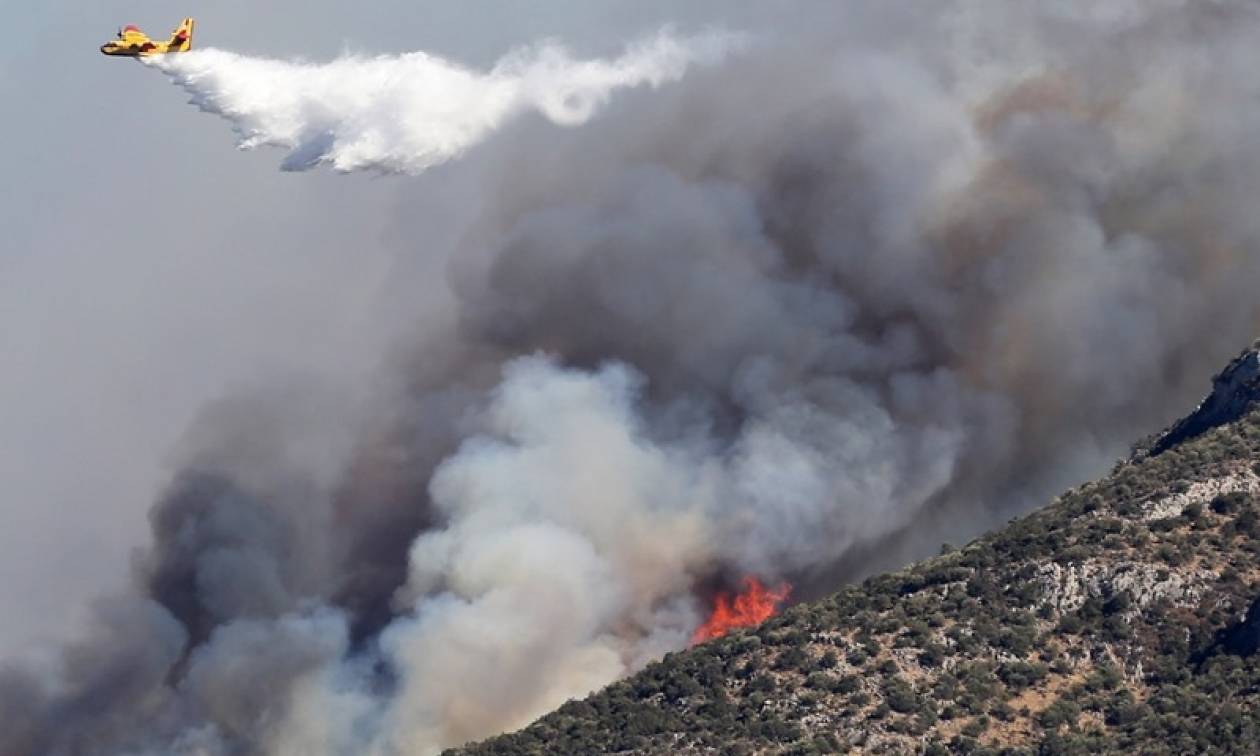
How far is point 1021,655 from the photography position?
135 m

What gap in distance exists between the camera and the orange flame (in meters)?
158

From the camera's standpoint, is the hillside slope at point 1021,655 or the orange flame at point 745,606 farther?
the orange flame at point 745,606

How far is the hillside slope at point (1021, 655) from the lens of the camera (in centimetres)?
13012

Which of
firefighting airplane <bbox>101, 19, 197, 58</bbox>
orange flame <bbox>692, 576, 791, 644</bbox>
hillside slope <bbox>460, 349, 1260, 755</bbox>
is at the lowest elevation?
hillside slope <bbox>460, 349, 1260, 755</bbox>

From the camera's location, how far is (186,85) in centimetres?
16275

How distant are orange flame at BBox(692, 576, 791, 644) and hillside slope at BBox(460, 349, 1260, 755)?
1421cm

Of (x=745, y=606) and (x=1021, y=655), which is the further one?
(x=745, y=606)

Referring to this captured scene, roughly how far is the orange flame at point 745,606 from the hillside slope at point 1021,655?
1421 centimetres

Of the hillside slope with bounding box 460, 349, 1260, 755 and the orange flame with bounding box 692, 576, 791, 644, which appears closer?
Answer: the hillside slope with bounding box 460, 349, 1260, 755

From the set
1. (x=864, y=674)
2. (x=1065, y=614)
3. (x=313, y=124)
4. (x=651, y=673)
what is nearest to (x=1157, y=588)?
(x=1065, y=614)

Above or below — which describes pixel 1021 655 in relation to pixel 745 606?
below

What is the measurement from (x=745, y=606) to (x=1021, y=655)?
26.7 metres

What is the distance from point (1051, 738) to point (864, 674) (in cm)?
969

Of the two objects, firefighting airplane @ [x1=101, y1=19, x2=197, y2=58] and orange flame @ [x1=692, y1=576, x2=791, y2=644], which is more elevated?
firefighting airplane @ [x1=101, y1=19, x2=197, y2=58]
